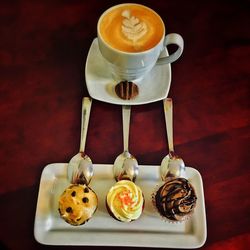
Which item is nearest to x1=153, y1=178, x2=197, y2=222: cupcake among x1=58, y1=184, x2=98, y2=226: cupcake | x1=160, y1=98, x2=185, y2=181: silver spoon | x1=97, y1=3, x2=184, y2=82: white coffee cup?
x1=160, y1=98, x2=185, y2=181: silver spoon

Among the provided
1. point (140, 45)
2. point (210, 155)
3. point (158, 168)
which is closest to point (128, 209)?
point (158, 168)

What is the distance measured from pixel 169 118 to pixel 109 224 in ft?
0.85

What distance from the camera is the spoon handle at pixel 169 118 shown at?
0.79m

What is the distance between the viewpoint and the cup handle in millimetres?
793

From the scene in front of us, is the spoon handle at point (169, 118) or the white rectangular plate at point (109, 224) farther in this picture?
the spoon handle at point (169, 118)

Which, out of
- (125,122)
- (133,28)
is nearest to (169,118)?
(125,122)

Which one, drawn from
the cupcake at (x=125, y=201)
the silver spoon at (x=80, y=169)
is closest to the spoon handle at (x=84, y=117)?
the silver spoon at (x=80, y=169)

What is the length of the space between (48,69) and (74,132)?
0.17 m

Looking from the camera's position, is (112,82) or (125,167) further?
(112,82)

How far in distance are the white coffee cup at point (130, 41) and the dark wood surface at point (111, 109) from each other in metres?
0.08

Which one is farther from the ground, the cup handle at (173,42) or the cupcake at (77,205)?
the cup handle at (173,42)

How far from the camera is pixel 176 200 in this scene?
71 cm

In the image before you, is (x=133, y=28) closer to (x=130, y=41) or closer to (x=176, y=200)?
(x=130, y=41)

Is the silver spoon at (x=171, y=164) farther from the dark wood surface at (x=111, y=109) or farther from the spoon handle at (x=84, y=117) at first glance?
the spoon handle at (x=84, y=117)
